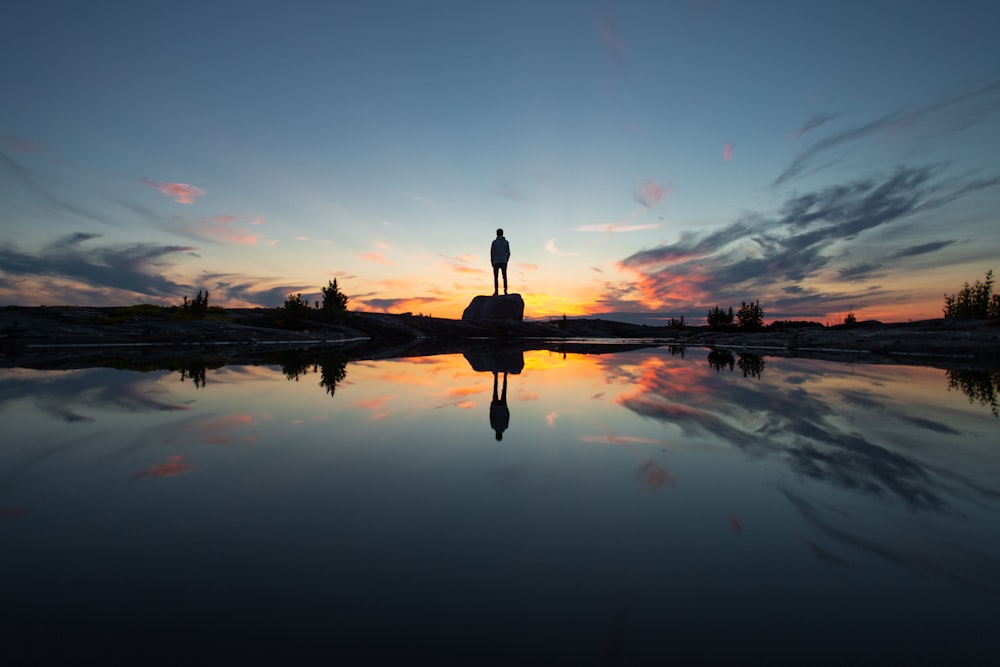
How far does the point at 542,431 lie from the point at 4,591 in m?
4.32

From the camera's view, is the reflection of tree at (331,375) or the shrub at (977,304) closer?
the reflection of tree at (331,375)

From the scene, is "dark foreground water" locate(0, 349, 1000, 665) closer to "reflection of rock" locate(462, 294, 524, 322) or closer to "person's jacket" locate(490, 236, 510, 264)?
"person's jacket" locate(490, 236, 510, 264)

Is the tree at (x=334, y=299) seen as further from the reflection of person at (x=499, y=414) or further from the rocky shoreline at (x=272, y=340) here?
the reflection of person at (x=499, y=414)

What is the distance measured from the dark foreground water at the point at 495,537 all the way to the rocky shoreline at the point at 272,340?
33.3 ft

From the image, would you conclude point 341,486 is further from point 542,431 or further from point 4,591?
point 542,431

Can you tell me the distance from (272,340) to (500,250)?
1693 cm

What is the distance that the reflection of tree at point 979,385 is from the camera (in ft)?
24.5

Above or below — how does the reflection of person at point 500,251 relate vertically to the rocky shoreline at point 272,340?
above

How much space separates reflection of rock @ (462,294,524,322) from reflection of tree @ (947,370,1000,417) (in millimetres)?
29293

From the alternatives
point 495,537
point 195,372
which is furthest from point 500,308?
point 495,537

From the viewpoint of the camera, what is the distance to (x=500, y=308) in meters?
38.8

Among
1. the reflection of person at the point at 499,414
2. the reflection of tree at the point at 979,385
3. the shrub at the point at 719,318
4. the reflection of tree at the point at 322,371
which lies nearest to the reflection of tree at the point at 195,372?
the reflection of tree at the point at 322,371

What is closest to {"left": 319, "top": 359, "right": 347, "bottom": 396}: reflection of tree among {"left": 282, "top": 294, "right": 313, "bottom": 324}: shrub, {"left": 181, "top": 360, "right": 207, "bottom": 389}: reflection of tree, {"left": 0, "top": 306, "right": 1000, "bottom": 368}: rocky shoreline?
{"left": 181, "top": 360, "right": 207, "bottom": 389}: reflection of tree

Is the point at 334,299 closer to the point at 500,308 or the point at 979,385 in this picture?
the point at 500,308
